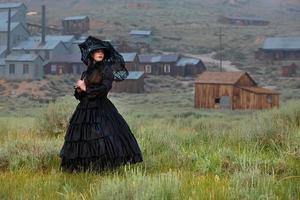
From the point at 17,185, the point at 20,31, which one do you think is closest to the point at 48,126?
the point at 17,185

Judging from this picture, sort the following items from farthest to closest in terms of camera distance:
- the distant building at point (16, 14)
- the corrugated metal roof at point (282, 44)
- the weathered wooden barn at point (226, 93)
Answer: the distant building at point (16, 14)
the corrugated metal roof at point (282, 44)
the weathered wooden barn at point (226, 93)

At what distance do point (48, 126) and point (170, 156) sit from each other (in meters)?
4.83

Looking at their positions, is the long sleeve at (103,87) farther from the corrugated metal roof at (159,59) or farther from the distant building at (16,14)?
the distant building at (16,14)

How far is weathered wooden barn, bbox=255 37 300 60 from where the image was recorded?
6656 cm

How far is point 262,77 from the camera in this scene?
181 feet

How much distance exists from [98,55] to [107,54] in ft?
0.53

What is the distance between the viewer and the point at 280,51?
6712cm

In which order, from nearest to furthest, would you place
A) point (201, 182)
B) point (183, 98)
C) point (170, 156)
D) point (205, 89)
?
1. point (201, 182)
2. point (170, 156)
3. point (205, 89)
4. point (183, 98)

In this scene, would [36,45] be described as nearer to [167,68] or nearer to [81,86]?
[167,68]

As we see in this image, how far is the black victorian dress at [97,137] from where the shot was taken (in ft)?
19.6

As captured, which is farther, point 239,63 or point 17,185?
point 239,63

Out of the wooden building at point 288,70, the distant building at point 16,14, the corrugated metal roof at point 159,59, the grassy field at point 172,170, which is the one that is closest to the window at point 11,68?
the corrugated metal roof at point 159,59

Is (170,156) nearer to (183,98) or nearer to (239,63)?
(183,98)

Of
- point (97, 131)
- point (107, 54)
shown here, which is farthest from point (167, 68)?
point (97, 131)
